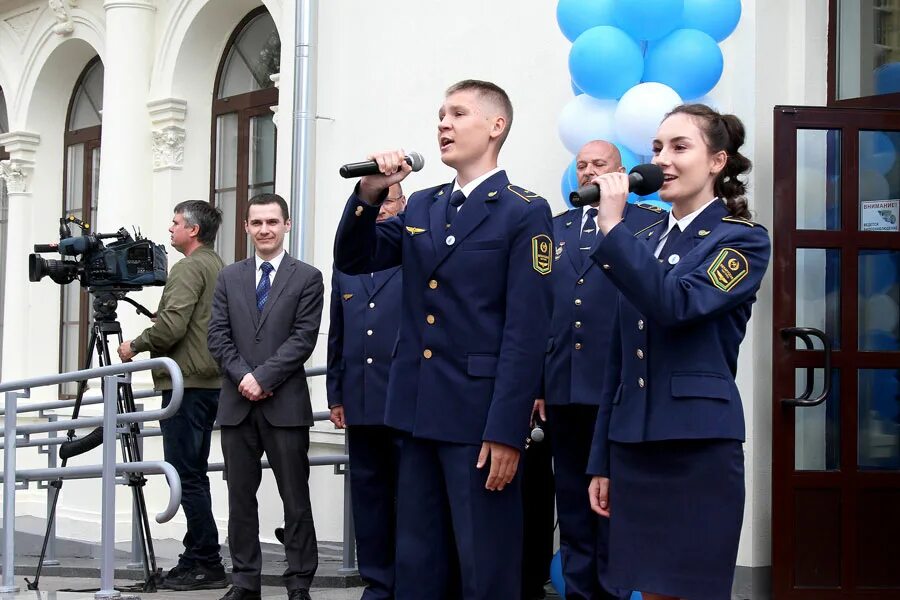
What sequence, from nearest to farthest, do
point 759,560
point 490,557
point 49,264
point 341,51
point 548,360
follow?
point 490,557 < point 548,360 < point 759,560 < point 49,264 < point 341,51

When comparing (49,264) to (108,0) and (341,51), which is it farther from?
(108,0)

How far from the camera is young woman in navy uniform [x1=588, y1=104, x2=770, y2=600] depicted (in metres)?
3.21

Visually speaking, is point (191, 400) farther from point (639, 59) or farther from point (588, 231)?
point (639, 59)

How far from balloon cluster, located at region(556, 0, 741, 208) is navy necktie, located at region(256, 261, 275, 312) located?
4.49 feet

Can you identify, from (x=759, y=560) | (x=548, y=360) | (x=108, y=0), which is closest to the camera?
(x=548, y=360)

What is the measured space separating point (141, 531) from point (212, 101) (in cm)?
473

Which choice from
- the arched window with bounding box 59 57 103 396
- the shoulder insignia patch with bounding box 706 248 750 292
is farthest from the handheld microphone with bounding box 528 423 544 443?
the arched window with bounding box 59 57 103 396

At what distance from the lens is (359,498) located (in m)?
5.33

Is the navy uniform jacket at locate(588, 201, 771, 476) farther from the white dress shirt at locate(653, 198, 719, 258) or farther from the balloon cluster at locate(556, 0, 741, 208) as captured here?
the balloon cluster at locate(556, 0, 741, 208)

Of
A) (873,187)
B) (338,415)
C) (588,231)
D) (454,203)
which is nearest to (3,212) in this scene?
(338,415)

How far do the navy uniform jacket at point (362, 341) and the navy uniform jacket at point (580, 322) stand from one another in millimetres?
642

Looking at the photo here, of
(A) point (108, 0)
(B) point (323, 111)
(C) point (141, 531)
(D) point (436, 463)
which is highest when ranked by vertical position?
(A) point (108, 0)

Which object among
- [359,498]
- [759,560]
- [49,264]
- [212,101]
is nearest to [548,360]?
[359,498]

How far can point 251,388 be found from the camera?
5562 mm
